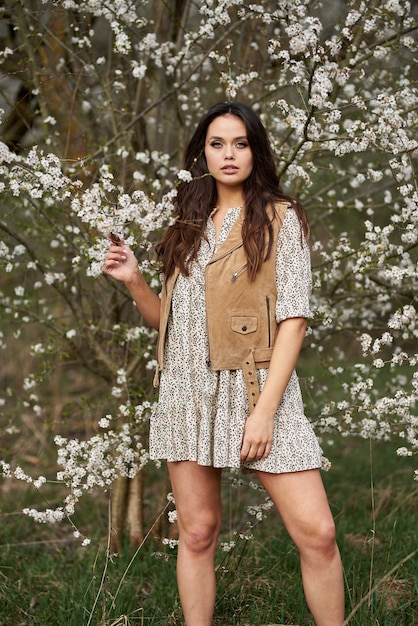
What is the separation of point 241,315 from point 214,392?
270 millimetres

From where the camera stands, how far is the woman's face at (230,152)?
2.66 meters

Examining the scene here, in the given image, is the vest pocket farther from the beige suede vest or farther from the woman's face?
the woman's face

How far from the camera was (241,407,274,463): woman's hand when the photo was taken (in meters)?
2.43

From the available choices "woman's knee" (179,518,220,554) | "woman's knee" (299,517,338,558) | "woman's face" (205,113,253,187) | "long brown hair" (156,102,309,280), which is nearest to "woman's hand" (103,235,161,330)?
"long brown hair" (156,102,309,280)

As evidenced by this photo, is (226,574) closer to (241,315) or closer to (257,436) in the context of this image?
(257,436)

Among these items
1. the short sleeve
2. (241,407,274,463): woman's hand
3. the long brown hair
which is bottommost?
(241,407,274,463): woman's hand

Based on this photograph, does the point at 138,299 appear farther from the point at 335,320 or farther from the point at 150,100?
the point at 150,100

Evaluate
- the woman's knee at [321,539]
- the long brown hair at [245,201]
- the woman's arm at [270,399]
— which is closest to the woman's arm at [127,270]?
the long brown hair at [245,201]

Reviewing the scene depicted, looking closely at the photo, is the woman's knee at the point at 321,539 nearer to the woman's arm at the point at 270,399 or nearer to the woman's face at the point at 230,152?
the woman's arm at the point at 270,399

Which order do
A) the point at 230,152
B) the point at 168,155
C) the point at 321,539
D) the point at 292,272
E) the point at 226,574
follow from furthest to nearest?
the point at 168,155
the point at 226,574
the point at 230,152
the point at 292,272
the point at 321,539

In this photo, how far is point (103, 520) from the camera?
4699 millimetres

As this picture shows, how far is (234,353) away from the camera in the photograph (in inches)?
100

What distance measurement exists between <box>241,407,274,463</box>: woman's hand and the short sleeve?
0.32 metres

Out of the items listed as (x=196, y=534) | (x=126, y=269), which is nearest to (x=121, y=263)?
(x=126, y=269)
